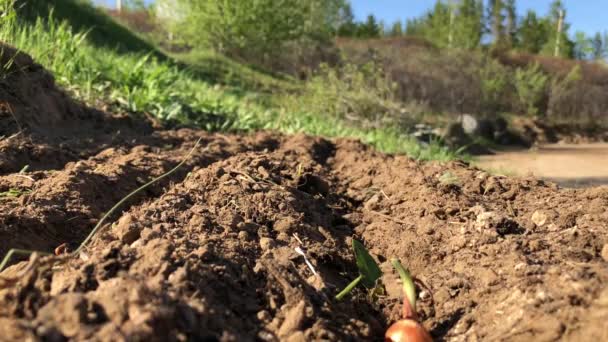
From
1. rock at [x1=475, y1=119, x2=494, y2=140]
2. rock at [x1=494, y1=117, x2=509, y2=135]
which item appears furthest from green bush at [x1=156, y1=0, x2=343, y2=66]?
rock at [x1=494, y1=117, x2=509, y2=135]

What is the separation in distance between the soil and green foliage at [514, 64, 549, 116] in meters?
17.4

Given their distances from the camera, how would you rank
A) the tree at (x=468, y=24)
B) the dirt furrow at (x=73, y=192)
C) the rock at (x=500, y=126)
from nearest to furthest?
the dirt furrow at (x=73, y=192)
the rock at (x=500, y=126)
the tree at (x=468, y=24)

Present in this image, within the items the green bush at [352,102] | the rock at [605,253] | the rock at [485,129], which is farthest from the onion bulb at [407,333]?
the rock at [485,129]

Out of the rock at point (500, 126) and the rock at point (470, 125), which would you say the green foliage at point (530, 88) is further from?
the rock at point (470, 125)

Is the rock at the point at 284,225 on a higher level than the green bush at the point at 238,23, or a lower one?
lower

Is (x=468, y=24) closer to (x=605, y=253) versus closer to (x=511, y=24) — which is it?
(x=511, y=24)

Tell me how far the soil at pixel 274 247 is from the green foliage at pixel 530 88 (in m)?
17.4

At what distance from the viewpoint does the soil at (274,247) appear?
1.21m

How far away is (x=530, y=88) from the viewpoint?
1933 cm

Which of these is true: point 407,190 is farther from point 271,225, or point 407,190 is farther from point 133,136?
point 133,136

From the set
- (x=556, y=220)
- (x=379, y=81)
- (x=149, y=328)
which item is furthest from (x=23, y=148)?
(x=379, y=81)

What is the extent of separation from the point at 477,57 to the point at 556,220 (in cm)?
1969

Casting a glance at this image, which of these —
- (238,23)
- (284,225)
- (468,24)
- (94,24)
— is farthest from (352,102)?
(468,24)

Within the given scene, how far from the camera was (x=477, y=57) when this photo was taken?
20.4m
